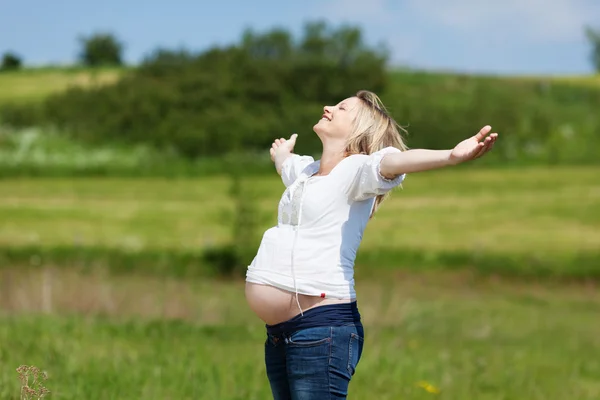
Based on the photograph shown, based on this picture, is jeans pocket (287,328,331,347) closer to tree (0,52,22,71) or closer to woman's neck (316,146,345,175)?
woman's neck (316,146,345,175)

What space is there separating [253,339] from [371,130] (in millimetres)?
8113

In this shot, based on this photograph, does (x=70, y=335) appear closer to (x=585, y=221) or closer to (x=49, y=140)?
(x=585, y=221)

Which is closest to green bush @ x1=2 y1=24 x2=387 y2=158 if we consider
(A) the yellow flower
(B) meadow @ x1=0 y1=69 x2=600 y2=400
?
(B) meadow @ x1=0 y1=69 x2=600 y2=400

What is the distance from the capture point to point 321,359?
4168 millimetres

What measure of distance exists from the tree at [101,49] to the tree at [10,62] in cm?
1195

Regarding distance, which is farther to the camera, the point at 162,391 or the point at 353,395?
the point at 353,395

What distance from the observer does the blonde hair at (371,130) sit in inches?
172

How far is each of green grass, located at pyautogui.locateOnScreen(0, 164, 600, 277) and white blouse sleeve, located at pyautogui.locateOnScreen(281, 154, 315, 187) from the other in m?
14.7

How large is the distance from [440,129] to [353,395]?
96.9 feet

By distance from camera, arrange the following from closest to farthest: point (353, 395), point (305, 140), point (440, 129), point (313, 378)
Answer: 1. point (313, 378)
2. point (353, 395)
3. point (305, 140)
4. point (440, 129)

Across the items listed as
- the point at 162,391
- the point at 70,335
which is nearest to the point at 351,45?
the point at 70,335

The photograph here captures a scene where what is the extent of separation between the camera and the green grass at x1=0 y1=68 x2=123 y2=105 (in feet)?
150

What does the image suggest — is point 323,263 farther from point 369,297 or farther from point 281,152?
point 369,297

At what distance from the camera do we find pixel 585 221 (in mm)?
28734
